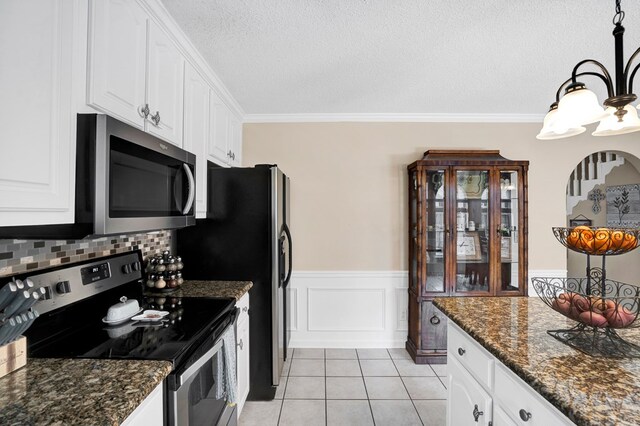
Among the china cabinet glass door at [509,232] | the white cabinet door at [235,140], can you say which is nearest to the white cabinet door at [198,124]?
the white cabinet door at [235,140]

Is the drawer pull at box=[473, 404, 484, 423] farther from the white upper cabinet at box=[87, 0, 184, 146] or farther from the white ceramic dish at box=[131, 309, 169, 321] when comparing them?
the white upper cabinet at box=[87, 0, 184, 146]

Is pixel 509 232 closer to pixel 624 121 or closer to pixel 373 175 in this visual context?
pixel 373 175

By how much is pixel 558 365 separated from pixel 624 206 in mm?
3866

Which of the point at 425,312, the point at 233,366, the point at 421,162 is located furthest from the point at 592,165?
the point at 233,366

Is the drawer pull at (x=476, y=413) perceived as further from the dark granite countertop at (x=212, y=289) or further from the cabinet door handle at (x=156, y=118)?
the cabinet door handle at (x=156, y=118)

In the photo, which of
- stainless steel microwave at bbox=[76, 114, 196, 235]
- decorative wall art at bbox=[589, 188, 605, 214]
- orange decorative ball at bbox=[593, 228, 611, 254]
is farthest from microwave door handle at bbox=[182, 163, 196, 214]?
decorative wall art at bbox=[589, 188, 605, 214]

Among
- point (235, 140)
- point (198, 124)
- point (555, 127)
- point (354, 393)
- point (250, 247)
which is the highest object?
point (235, 140)

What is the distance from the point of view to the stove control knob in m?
1.22

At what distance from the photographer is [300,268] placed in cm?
315

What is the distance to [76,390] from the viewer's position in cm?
85

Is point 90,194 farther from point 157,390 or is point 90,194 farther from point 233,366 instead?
point 233,366

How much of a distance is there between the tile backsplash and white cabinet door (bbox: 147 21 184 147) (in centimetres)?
59

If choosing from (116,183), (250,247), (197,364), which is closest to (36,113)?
(116,183)

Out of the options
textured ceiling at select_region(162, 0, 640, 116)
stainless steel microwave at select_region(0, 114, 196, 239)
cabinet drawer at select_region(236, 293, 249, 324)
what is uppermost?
textured ceiling at select_region(162, 0, 640, 116)
